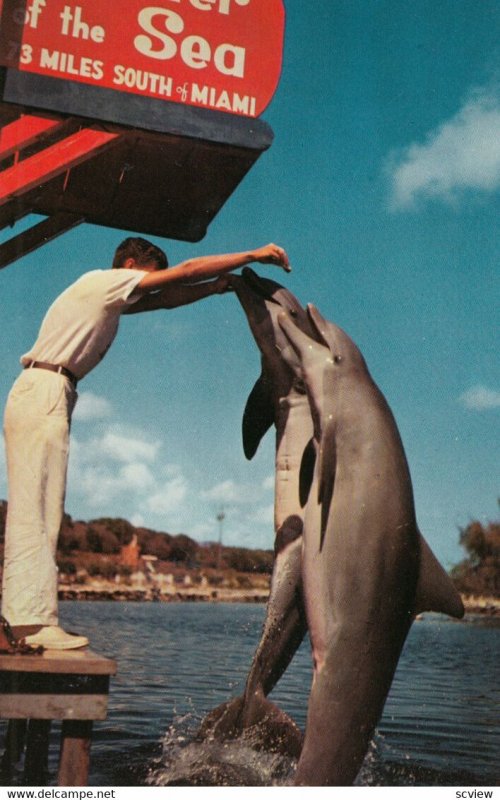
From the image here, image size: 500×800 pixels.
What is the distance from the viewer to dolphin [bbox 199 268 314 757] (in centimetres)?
535

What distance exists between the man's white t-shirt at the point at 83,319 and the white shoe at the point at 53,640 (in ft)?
4.62

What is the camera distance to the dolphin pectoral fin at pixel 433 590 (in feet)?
16.0


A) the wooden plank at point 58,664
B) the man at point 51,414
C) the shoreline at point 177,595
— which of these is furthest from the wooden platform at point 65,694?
the shoreline at point 177,595

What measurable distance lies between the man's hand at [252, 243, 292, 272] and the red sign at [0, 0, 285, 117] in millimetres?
1390

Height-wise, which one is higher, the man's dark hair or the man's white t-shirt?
the man's dark hair

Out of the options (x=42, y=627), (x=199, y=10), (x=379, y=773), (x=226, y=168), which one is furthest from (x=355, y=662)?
(x=199, y=10)

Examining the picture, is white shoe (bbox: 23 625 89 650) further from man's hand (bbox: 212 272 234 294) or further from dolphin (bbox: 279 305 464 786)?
man's hand (bbox: 212 272 234 294)

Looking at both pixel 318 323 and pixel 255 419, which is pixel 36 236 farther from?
pixel 318 323

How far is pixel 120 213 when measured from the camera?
6785mm

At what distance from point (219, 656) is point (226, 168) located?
14.6 meters

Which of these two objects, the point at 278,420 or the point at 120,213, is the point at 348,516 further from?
the point at 120,213

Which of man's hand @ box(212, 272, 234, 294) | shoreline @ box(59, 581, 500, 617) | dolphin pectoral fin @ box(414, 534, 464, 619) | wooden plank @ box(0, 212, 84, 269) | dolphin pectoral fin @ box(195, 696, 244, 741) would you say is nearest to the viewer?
dolphin pectoral fin @ box(414, 534, 464, 619)

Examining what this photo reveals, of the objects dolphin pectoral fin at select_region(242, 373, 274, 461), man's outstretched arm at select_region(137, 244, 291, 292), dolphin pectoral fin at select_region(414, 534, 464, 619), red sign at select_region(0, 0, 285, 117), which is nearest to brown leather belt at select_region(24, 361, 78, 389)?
man's outstretched arm at select_region(137, 244, 291, 292)

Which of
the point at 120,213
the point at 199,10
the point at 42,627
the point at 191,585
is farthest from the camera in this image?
the point at 191,585
